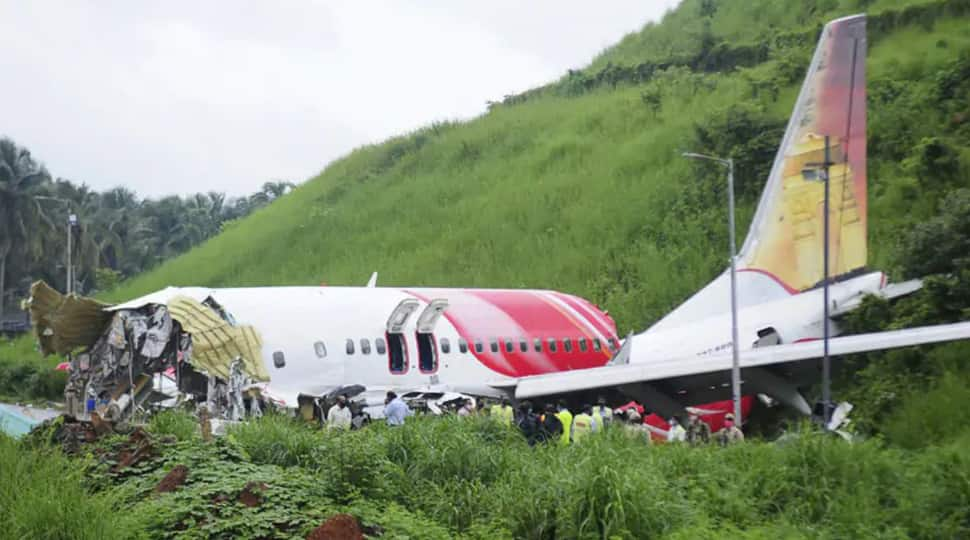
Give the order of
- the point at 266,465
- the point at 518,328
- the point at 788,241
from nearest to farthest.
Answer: the point at 266,465, the point at 788,241, the point at 518,328

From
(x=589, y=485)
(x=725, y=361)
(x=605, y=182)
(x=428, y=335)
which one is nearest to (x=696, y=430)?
(x=725, y=361)

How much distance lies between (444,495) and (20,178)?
176ft

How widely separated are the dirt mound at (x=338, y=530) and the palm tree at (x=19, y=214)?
53.8 metres

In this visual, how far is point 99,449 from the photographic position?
41.4 feet

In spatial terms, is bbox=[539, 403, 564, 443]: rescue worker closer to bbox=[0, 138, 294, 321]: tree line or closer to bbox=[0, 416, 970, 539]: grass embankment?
bbox=[0, 416, 970, 539]: grass embankment

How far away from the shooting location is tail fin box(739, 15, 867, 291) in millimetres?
22625

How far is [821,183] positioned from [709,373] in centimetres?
558

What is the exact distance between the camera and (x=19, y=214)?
5838 centimetres

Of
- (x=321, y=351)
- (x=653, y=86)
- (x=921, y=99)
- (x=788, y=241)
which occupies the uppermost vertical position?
(x=653, y=86)

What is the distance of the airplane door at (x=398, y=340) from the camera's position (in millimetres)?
21953

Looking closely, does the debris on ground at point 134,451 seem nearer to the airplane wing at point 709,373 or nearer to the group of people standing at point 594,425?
the group of people standing at point 594,425

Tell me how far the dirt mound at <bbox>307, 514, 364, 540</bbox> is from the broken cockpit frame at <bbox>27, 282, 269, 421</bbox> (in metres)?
9.88

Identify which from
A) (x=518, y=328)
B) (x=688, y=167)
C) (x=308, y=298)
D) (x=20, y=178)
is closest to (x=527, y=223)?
(x=688, y=167)

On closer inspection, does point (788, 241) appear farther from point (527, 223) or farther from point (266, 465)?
point (527, 223)
